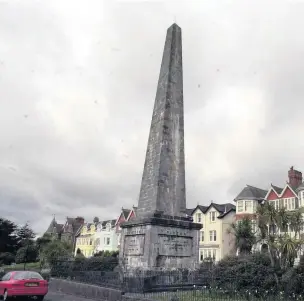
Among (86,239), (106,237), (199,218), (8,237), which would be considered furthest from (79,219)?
(199,218)

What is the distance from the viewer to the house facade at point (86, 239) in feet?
276

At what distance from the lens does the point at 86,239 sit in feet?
287

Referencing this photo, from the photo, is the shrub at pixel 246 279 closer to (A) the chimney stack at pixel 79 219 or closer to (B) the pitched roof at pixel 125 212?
(B) the pitched roof at pixel 125 212

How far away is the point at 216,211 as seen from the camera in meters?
58.7

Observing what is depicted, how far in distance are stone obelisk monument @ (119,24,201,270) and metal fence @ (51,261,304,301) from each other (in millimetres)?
1125

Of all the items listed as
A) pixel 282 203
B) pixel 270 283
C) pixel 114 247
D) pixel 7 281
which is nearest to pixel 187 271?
pixel 270 283

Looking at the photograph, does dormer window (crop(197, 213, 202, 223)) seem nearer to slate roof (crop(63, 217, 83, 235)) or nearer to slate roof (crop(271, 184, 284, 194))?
slate roof (crop(271, 184, 284, 194))

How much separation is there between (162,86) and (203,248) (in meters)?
45.0

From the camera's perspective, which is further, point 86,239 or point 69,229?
point 69,229

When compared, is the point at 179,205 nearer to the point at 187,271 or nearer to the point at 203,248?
the point at 187,271

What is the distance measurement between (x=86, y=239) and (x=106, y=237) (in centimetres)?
1047

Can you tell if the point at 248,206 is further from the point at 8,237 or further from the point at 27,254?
the point at 8,237

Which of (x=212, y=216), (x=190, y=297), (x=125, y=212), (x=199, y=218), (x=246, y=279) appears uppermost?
(x=125, y=212)

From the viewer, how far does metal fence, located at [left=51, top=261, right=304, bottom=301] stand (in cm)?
1239
